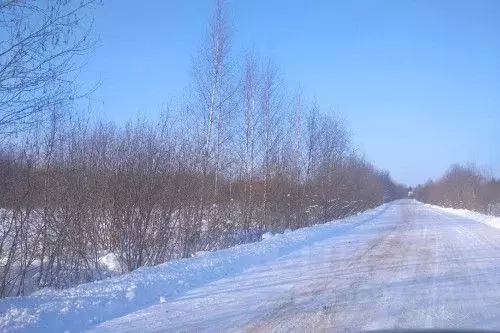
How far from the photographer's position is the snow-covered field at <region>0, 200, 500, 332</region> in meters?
6.47

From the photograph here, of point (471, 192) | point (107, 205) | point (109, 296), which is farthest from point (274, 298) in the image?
point (471, 192)

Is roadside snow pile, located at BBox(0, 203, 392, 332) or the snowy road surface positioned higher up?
roadside snow pile, located at BBox(0, 203, 392, 332)

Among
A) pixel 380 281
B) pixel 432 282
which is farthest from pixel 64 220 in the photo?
pixel 432 282

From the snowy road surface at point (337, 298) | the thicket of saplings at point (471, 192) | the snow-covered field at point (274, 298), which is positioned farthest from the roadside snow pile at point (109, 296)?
the thicket of saplings at point (471, 192)

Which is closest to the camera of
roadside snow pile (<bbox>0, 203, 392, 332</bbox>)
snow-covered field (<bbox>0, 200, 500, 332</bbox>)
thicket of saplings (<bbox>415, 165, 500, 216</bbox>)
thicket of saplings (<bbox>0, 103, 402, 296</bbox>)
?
roadside snow pile (<bbox>0, 203, 392, 332</bbox>)

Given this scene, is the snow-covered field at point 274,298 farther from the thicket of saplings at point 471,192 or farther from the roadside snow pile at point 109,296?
the thicket of saplings at point 471,192

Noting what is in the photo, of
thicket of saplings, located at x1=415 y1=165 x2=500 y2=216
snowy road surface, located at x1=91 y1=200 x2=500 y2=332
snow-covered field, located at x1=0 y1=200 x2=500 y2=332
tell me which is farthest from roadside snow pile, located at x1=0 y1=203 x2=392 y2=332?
thicket of saplings, located at x1=415 y1=165 x2=500 y2=216

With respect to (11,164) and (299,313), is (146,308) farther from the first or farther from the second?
(11,164)

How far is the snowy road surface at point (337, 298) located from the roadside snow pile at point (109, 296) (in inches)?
11.8

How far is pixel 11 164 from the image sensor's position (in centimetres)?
896

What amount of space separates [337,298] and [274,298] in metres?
1.05

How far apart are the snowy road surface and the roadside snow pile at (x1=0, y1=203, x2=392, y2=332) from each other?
11.8 inches

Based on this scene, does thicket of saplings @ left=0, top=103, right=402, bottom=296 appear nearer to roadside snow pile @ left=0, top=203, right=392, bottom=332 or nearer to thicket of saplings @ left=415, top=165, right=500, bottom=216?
roadside snow pile @ left=0, top=203, right=392, bottom=332

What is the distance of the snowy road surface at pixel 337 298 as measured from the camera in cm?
651
